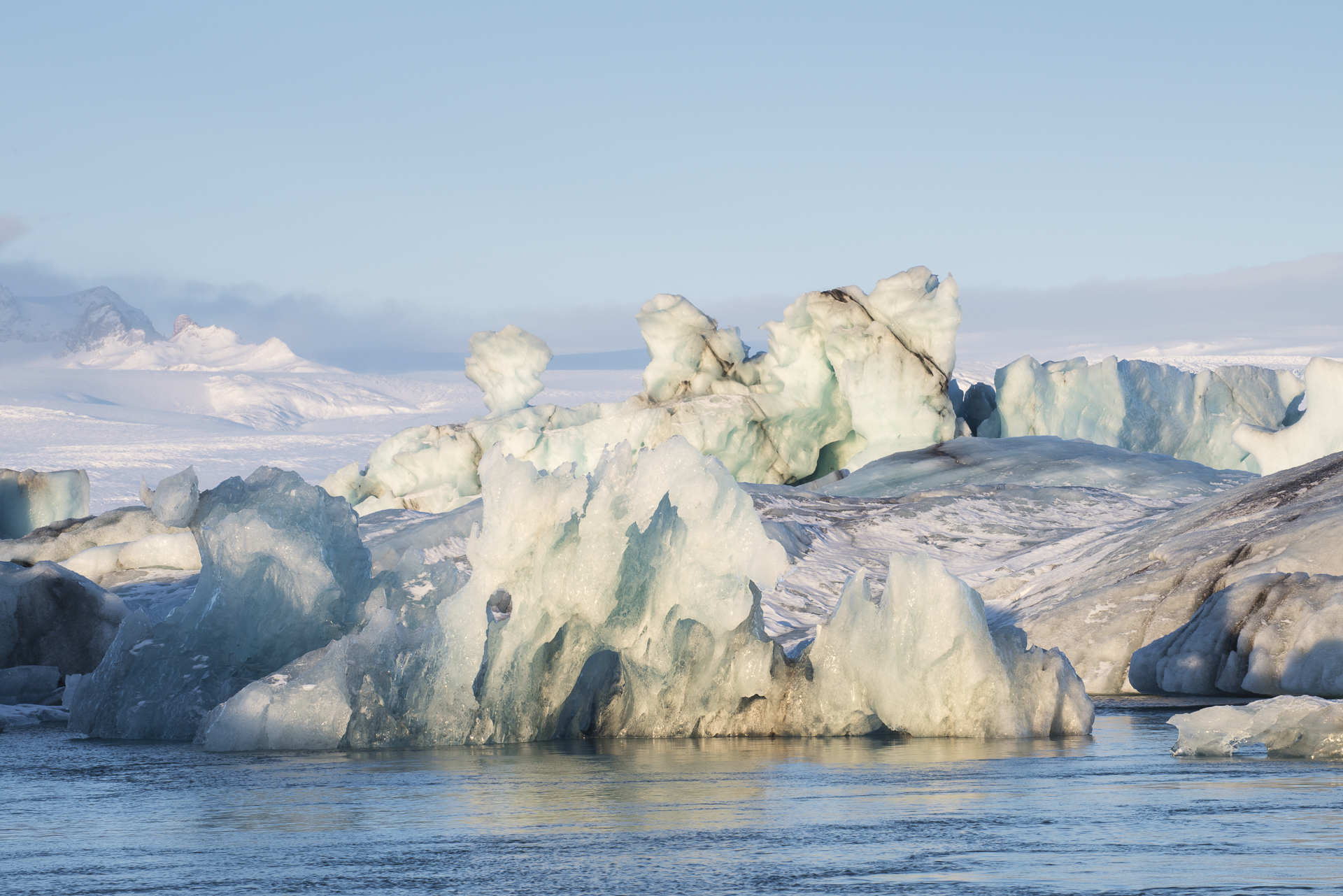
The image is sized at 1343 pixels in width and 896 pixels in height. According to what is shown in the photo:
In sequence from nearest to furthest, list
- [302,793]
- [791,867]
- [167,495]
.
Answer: [791,867]
[302,793]
[167,495]

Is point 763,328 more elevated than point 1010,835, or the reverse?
point 763,328

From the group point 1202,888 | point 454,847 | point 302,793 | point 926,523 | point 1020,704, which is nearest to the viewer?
point 1202,888

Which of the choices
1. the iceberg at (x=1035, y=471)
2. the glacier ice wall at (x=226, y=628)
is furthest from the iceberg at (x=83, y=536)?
the glacier ice wall at (x=226, y=628)

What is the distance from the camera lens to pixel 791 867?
15.2 feet

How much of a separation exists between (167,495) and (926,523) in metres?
16.5

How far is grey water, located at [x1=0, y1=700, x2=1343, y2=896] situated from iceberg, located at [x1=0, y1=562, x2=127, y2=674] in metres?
10.3

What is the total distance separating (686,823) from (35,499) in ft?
109

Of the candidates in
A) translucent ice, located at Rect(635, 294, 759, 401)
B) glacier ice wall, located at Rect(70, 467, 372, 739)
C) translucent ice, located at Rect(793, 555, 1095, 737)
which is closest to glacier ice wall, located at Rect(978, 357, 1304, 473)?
translucent ice, located at Rect(635, 294, 759, 401)

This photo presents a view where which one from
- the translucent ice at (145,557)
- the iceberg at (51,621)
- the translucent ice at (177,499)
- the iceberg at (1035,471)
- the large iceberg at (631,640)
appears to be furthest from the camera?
the iceberg at (1035,471)

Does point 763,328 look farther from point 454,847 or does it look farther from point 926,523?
point 454,847

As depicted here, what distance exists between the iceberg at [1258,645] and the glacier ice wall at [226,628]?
7.94 meters

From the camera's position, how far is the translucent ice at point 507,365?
4291 centimetres

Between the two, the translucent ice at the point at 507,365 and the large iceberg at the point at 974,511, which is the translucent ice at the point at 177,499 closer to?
the large iceberg at the point at 974,511

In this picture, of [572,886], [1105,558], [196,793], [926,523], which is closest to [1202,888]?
[572,886]
